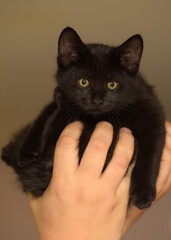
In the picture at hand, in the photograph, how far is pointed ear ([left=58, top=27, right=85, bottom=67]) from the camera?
3.66 ft

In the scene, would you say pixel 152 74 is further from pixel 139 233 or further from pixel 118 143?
pixel 139 233

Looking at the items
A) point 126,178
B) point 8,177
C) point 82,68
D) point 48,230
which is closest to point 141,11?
point 82,68

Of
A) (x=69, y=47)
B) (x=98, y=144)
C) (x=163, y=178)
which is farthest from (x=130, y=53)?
(x=163, y=178)

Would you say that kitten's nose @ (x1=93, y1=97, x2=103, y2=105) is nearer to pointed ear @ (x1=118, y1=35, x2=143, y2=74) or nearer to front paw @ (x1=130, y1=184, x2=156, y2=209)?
pointed ear @ (x1=118, y1=35, x2=143, y2=74)

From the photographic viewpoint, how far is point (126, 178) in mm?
1048

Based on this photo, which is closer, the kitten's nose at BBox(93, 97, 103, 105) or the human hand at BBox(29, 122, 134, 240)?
the human hand at BBox(29, 122, 134, 240)

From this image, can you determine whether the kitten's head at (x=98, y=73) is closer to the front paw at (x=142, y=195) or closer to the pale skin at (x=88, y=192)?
the pale skin at (x=88, y=192)

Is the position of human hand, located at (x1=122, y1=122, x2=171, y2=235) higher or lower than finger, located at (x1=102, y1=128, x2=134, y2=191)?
lower

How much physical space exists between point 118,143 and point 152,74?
0.95 meters

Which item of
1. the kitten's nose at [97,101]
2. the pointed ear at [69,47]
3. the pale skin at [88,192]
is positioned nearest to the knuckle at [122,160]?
the pale skin at [88,192]

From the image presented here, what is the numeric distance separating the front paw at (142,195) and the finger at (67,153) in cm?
24

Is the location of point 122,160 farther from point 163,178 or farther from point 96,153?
point 163,178

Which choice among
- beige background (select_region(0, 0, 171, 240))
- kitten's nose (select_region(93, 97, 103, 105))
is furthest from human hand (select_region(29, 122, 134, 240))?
beige background (select_region(0, 0, 171, 240))

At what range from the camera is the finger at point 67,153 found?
3.23 feet
